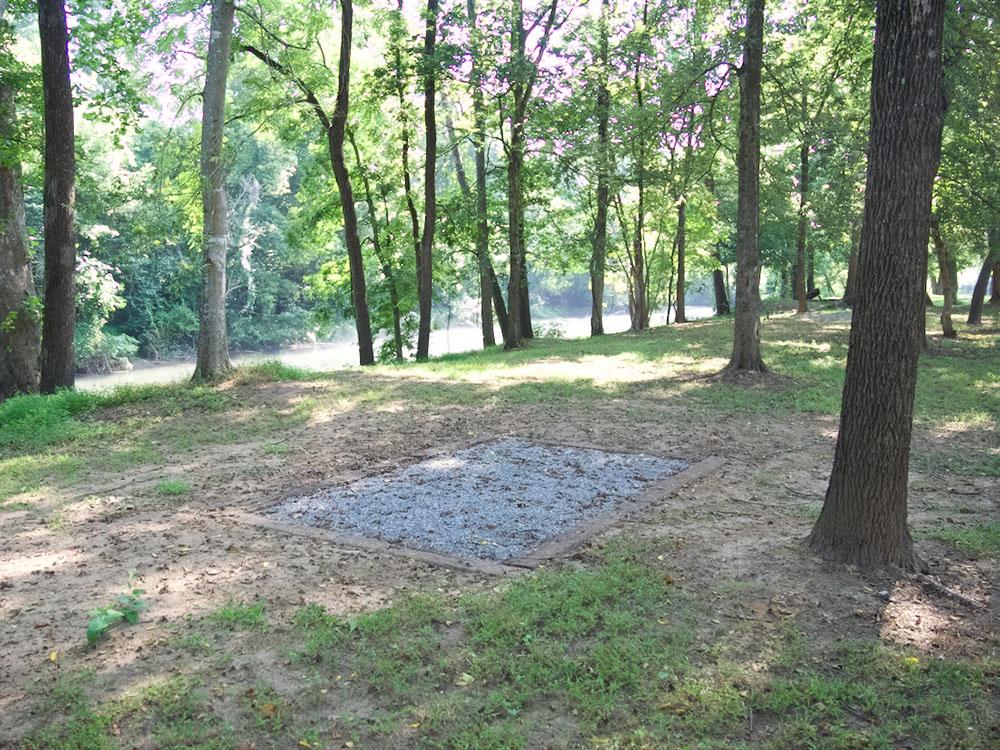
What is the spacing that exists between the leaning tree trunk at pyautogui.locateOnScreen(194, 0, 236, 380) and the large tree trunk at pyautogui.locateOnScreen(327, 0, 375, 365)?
12.5 ft

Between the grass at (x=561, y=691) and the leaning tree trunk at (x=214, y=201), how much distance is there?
322 inches

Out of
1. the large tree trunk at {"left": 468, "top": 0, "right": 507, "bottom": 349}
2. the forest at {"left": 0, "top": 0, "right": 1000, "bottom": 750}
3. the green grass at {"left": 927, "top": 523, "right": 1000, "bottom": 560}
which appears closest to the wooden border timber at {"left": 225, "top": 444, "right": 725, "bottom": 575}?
the forest at {"left": 0, "top": 0, "right": 1000, "bottom": 750}

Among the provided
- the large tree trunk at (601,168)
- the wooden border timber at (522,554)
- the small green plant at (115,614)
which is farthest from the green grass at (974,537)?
the large tree trunk at (601,168)

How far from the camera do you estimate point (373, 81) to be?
706 inches

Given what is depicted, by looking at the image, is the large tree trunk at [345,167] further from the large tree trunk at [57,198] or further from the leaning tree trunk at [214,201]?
the large tree trunk at [57,198]

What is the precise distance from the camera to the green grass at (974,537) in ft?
15.2

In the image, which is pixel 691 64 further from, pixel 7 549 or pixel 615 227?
pixel 615 227

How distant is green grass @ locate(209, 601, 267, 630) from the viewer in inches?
151

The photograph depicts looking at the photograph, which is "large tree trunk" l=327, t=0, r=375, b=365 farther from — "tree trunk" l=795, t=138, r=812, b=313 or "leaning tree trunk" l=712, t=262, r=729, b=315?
"leaning tree trunk" l=712, t=262, r=729, b=315

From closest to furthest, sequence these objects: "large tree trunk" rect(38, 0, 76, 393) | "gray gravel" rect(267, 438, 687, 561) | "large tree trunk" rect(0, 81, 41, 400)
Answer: "gray gravel" rect(267, 438, 687, 561) → "large tree trunk" rect(38, 0, 76, 393) → "large tree trunk" rect(0, 81, 41, 400)

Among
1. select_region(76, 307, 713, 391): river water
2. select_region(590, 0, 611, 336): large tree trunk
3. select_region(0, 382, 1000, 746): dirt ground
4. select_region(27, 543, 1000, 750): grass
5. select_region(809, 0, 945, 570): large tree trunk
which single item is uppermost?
select_region(590, 0, 611, 336): large tree trunk

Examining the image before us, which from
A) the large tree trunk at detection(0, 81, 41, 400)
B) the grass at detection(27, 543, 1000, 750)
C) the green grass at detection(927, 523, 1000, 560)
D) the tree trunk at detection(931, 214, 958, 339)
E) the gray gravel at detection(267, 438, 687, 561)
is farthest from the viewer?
the tree trunk at detection(931, 214, 958, 339)

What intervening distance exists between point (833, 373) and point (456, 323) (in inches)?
1952

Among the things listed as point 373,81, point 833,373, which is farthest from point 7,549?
point 373,81
